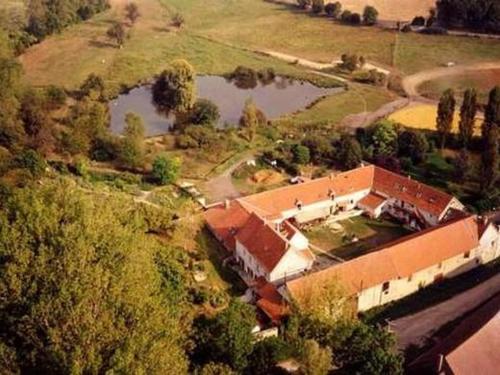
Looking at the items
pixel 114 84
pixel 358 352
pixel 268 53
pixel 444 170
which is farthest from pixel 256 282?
pixel 268 53

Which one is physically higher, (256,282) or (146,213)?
(146,213)

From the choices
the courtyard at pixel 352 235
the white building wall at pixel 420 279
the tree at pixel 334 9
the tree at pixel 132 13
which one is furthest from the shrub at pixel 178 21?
the white building wall at pixel 420 279

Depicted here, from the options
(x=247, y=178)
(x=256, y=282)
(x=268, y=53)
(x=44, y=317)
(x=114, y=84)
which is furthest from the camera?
(x=268, y=53)

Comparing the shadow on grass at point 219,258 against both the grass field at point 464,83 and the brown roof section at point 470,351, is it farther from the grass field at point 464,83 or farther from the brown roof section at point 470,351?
the grass field at point 464,83

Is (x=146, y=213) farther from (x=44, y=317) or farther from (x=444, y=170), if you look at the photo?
(x=444, y=170)

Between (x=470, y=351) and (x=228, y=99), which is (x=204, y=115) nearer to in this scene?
(x=228, y=99)

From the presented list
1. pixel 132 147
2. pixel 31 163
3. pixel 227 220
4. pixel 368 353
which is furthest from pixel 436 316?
pixel 31 163
